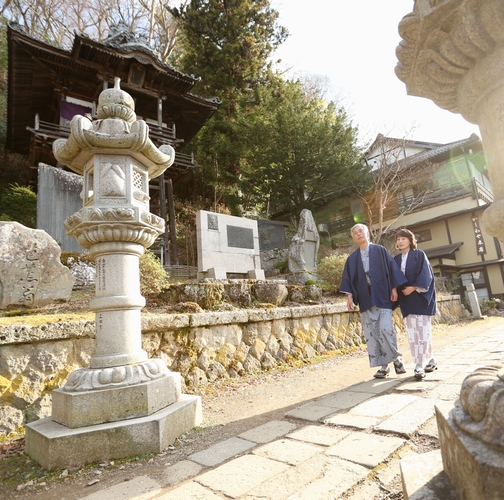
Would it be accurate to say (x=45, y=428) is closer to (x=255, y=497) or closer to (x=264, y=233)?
(x=255, y=497)

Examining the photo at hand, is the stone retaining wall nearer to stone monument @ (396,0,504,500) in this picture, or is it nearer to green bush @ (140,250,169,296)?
green bush @ (140,250,169,296)

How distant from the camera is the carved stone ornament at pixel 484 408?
1.02 metres

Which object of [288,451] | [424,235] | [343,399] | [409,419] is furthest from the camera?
[424,235]

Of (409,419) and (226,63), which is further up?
(226,63)

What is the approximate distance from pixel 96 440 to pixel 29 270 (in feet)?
12.0

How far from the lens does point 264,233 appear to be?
15070 mm

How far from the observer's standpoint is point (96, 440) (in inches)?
89.7

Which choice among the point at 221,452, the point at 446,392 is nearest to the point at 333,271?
the point at 446,392

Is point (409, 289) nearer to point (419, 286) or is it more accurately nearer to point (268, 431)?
point (419, 286)

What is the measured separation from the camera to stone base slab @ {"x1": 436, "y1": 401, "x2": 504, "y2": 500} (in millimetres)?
959

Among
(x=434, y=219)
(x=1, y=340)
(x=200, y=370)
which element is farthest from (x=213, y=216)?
(x=434, y=219)

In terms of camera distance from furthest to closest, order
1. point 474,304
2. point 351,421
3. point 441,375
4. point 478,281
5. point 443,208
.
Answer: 1. point 443,208
2. point 478,281
3. point 474,304
4. point 441,375
5. point 351,421

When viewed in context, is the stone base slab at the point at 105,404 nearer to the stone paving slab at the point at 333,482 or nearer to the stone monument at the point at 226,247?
the stone paving slab at the point at 333,482

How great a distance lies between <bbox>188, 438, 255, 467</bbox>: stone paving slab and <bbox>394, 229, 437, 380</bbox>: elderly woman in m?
2.33
